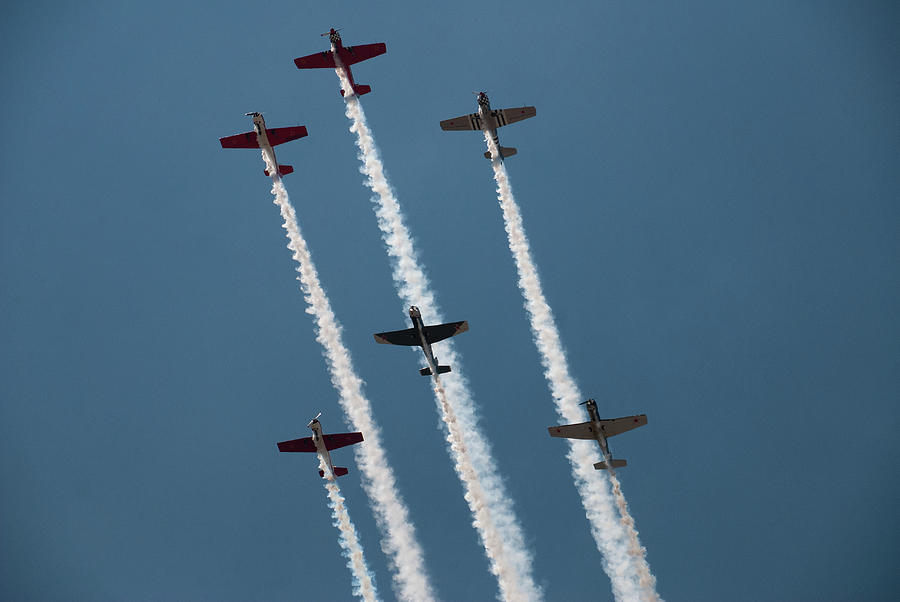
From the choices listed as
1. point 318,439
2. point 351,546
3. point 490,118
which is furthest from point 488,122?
point 351,546

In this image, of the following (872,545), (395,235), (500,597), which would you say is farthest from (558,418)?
(872,545)

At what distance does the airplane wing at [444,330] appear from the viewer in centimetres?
4091

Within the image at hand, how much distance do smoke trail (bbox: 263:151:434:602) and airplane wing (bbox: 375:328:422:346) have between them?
11.0ft

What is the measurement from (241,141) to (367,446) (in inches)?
656

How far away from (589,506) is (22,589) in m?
56.2

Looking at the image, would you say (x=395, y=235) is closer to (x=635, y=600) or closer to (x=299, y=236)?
(x=299, y=236)

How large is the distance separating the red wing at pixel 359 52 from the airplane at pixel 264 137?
4055 millimetres

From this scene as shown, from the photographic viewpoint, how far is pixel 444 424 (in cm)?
4188

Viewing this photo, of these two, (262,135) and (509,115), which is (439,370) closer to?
(509,115)

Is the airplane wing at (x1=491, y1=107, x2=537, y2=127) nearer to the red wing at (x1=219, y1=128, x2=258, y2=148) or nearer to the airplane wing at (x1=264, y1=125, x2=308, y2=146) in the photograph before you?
the airplane wing at (x1=264, y1=125, x2=308, y2=146)

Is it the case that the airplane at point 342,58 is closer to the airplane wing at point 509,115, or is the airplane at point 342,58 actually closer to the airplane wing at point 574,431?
the airplane wing at point 509,115

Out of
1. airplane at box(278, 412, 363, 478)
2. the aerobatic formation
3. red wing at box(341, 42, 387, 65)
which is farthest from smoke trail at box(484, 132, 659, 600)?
airplane at box(278, 412, 363, 478)

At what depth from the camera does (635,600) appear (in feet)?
132

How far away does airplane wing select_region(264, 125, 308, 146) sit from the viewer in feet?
144
